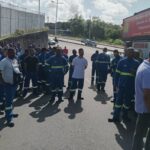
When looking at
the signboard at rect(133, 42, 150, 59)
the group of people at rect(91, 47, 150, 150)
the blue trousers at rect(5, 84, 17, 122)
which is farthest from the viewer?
the signboard at rect(133, 42, 150, 59)

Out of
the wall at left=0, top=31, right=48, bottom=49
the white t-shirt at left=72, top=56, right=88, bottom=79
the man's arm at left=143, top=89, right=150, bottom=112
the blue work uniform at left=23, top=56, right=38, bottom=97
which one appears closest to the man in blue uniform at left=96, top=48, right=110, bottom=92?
the white t-shirt at left=72, top=56, right=88, bottom=79

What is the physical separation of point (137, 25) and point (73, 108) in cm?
797

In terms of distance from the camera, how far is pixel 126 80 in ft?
35.8

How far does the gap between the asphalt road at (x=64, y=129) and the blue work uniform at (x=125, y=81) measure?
65 centimetres

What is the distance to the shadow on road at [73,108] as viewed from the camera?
479 inches

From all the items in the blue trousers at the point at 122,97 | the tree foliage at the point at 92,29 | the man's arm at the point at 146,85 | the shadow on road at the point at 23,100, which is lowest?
the tree foliage at the point at 92,29

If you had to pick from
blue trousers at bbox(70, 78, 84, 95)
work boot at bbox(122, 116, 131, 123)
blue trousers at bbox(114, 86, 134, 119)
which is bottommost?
work boot at bbox(122, 116, 131, 123)

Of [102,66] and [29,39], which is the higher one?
[102,66]

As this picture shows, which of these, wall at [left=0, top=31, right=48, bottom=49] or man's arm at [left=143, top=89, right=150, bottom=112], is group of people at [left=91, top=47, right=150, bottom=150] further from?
wall at [left=0, top=31, right=48, bottom=49]

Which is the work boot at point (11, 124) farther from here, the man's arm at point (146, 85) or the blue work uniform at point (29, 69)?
the blue work uniform at point (29, 69)

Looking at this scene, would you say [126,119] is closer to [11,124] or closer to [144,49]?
[11,124]

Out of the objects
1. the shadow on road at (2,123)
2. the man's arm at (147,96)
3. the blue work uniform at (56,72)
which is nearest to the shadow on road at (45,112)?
the blue work uniform at (56,72)

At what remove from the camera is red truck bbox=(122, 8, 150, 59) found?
16.3 metres

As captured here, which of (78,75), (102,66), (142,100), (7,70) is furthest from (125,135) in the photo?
(102,66)
